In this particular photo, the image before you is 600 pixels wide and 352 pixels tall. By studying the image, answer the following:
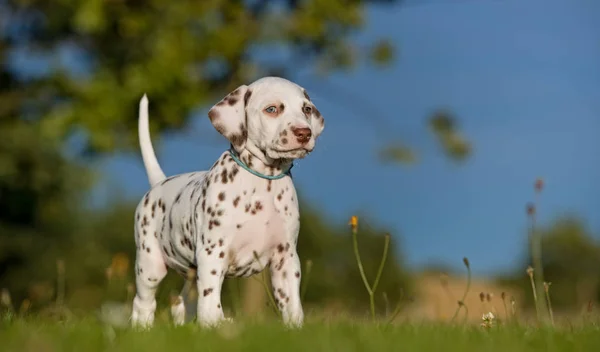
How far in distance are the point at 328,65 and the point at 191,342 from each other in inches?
601

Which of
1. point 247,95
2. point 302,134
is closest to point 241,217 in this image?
point 302,134

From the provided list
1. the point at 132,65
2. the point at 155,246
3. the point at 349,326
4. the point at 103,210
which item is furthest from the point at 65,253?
the point at 349,326

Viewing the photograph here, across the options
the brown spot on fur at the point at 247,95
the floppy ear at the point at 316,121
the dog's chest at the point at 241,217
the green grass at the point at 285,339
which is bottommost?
the green grass at the point at 285,339

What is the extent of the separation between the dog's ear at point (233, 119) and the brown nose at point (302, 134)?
24.9 inches

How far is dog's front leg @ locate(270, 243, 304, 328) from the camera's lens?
6.95 meters

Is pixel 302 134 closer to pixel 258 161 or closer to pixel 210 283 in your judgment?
pixel 258 161

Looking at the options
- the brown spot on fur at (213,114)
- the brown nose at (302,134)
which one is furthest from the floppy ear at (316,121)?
the brown spot on fur at (213,114)

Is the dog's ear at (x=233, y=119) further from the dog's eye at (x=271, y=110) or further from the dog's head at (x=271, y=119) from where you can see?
the dog's eye at (x=271, y=110)

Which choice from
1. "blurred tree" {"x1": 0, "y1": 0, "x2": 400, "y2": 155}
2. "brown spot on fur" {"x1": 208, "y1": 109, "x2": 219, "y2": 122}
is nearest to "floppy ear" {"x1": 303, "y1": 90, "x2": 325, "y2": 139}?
"brown spot on fur" {"x1": 208, "y1": 109, "x2": 219, "y2": 122}

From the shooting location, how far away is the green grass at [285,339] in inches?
190

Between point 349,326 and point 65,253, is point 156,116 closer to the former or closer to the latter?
point 349,326

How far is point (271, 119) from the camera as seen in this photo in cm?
667

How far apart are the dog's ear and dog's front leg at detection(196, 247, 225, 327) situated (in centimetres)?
A: 92

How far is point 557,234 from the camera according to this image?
44.1 metres
